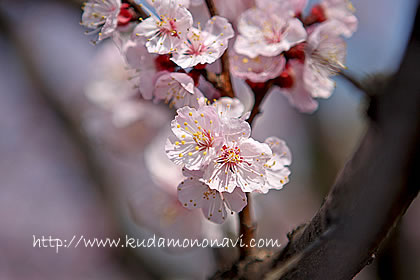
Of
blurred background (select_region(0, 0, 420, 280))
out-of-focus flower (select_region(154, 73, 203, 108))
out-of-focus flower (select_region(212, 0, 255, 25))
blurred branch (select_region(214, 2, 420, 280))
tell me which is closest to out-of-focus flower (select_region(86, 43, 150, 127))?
blurred background (select_region(0, 0, 420, 280))

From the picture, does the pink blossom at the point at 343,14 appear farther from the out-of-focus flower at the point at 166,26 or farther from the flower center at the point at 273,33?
the out-of-focus flower at the point at 166,26

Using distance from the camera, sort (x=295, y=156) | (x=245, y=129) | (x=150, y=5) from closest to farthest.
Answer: (x=245, y=129) < (x=150, y=5) < (x=295, y=156)

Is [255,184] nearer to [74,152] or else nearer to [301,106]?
[301,106]

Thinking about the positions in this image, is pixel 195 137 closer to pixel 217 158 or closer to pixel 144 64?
pixel 217 158

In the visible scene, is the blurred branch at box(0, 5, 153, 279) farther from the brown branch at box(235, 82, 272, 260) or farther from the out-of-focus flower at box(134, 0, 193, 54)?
the out-of-focus flower at box(134, 0, 193, 54)

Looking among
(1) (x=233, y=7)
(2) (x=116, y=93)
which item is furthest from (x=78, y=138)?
(1) (x=233, y=7)

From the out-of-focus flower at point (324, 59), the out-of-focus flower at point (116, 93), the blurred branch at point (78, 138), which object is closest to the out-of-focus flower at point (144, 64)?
the out-of-focus flower at point (324, 59)

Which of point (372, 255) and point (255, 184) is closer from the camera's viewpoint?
point (372, 255)

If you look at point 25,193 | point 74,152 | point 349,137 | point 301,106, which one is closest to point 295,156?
point 349,137
